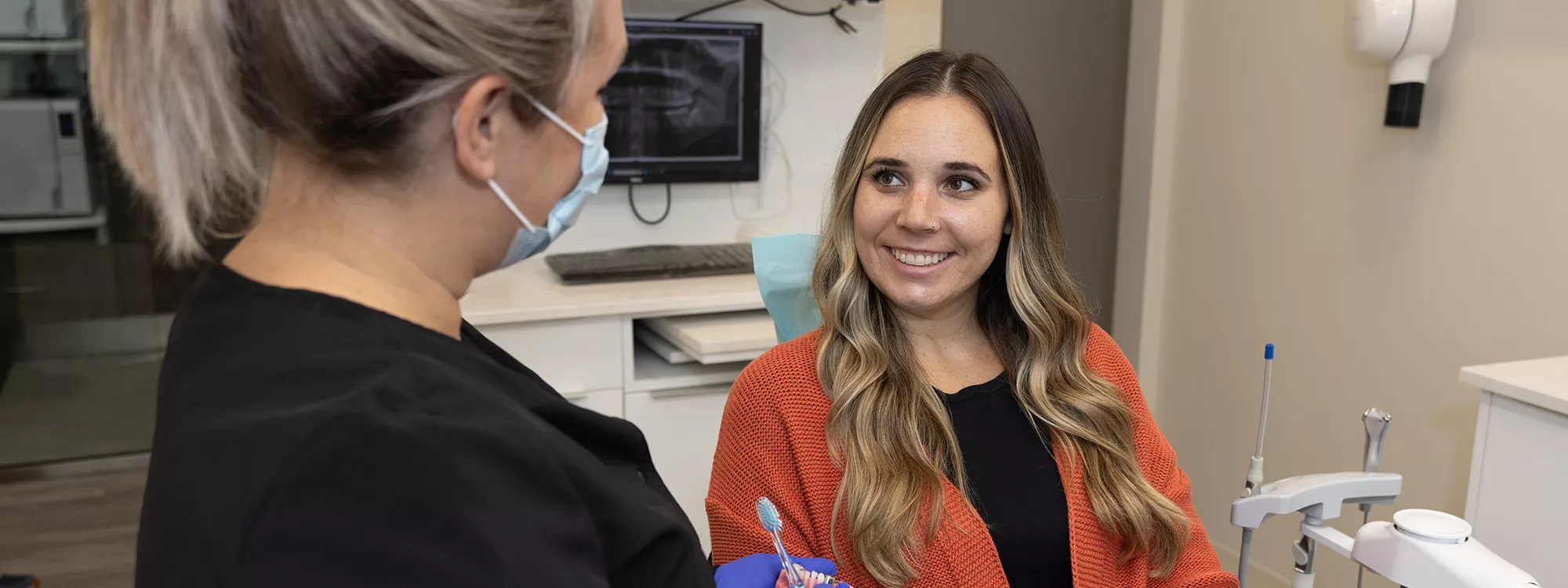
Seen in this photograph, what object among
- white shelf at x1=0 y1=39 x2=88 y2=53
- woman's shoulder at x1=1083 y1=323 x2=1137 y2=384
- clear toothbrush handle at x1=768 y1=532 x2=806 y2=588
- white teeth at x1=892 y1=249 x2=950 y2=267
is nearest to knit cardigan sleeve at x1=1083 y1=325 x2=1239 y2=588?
woman's shoulder at x1=1083 y1=323 x2=1137 y2=384

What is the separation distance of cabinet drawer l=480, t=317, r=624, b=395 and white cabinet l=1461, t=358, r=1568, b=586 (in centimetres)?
150

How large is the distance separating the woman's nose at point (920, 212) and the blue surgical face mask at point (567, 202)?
26.7 inches

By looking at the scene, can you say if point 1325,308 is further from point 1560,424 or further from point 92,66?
point 92,66

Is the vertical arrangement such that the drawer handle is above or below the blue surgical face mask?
below

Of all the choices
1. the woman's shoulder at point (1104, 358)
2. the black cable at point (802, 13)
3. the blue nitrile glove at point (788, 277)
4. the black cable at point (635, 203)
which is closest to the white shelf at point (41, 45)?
the black cable at point (635, 203)

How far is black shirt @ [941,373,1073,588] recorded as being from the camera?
54.4 inches

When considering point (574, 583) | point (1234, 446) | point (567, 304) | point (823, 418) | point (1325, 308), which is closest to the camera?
point (574, 583)

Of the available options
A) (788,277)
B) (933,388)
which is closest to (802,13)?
(788,277)

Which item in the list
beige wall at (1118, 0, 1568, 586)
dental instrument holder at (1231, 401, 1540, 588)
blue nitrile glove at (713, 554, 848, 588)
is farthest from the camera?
beige wall at (1118, 0, 1568, 586)

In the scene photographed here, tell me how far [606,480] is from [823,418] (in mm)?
771

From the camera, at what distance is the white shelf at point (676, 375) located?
235cm

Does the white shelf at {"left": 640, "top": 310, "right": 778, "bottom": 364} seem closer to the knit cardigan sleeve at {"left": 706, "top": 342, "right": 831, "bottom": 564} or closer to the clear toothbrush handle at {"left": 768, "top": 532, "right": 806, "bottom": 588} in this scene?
the knit cardigan sleeve at {"left": 706, "top": 342, "right": 831, "bottom": 564}

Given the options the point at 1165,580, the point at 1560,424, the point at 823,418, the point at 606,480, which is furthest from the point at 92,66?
the point at 1560,424

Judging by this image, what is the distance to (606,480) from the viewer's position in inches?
25.9
